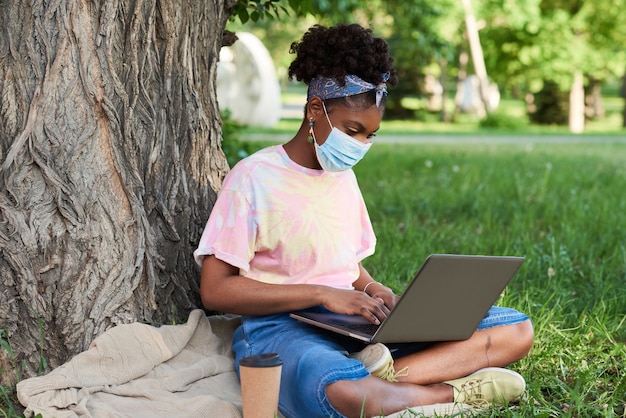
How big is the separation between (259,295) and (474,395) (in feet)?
2.55

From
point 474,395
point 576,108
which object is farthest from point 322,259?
point 576,108

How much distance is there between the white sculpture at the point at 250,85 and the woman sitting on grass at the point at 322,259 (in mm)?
14987

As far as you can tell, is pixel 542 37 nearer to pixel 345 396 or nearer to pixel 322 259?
pixel 322 259

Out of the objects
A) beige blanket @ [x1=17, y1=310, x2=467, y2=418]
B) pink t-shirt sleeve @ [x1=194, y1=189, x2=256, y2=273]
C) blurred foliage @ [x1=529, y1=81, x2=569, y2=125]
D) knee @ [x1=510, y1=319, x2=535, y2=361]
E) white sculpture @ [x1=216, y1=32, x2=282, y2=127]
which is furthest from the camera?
blurred foliage @ [x1=529, y1=81, x2=569, y2=125]

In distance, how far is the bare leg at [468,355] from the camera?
3068 mm

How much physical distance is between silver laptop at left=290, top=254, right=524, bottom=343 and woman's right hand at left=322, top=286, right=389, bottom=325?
46 millimetres

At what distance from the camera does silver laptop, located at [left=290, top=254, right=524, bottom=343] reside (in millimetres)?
2721

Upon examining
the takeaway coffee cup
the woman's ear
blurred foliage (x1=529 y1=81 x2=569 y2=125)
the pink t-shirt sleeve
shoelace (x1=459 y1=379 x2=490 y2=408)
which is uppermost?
the woman's ear

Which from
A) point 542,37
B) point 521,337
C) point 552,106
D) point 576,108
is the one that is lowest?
point 552,106

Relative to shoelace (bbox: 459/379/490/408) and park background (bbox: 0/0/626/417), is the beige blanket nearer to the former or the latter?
shoelace (bbox: 459/379/490/408)

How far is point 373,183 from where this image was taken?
315 inches

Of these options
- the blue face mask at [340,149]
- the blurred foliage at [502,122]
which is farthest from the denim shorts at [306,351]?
the blurred foliage at [502,122]

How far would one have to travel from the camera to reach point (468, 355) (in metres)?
3.12

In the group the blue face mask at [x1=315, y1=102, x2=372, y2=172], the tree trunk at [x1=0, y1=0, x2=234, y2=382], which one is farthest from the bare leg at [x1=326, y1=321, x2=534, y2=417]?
the tree trunk at [x1=0, y1=0, x2=234, y2=382]
